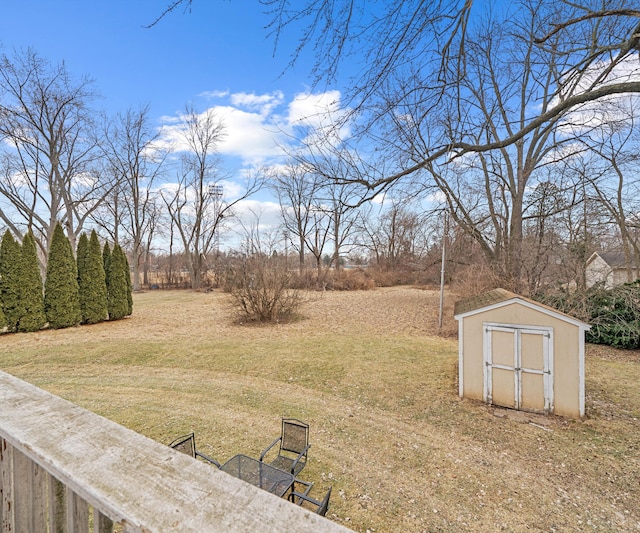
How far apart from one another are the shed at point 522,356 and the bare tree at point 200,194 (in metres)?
20.2

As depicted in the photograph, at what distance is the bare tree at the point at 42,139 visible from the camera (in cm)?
1376

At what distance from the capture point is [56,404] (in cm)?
101

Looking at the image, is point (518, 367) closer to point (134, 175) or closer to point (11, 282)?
point (11, 282)

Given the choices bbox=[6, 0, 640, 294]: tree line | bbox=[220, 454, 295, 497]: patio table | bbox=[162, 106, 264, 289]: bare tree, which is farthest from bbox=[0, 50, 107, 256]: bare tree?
bbox=[220, 454, 295, 497]: patio table

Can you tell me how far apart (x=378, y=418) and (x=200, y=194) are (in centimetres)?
2208

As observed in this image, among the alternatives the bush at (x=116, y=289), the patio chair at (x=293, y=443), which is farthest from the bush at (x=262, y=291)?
the patio chair at (x=293, y=443)

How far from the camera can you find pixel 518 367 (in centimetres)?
450

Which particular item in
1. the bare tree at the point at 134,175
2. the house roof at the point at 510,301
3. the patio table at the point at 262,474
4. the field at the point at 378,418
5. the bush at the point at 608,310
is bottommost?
the field at the point at 378,418

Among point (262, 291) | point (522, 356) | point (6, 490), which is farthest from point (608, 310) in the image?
point (6, 490)

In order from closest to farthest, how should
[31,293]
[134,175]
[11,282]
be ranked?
1. [11,282]
2. [31,293]
3. [134,175]

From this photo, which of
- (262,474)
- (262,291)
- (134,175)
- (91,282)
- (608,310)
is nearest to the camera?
(262,474)

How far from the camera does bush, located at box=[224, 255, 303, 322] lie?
996 cm

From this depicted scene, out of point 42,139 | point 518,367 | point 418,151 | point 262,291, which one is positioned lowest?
point 518,367

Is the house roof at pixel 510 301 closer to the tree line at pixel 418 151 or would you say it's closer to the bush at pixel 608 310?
the tree line at pixel 418 151
